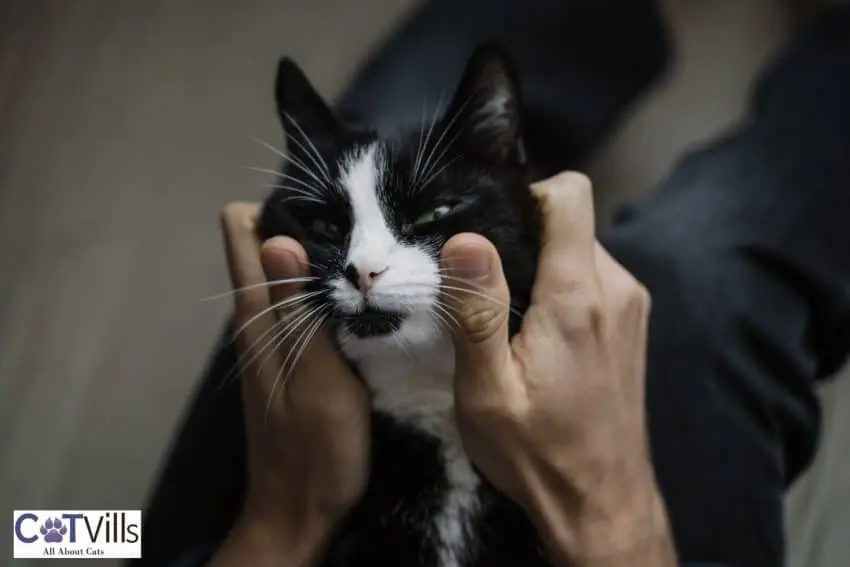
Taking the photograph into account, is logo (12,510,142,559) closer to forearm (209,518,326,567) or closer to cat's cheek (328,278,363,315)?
forearm (209,518,326,567)

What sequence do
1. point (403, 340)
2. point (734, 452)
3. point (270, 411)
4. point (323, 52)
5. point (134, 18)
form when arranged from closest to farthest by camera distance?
1. point (403, 340)
2. point (270, 411)
3. point (734, 452)
4. point (134, 18)
5. point (323, 52)

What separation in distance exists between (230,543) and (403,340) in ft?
0.75

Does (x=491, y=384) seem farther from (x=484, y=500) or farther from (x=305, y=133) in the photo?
(x=305, y=133)

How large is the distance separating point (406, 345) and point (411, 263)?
5 centimetres

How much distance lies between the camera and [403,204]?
1.69 ft

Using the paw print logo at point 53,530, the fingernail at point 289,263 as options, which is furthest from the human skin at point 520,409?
the paw print logo at point 53,530

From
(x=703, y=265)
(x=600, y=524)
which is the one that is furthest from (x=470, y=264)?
(x=703, y=265)

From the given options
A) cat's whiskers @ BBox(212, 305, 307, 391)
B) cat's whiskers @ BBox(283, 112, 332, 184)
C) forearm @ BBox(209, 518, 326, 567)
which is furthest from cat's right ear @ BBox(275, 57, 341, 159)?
forearm @ BBox(209, 518, 326, 567)

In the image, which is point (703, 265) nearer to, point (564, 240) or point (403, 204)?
point (564, 240)

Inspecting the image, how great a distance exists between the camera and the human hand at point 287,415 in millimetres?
550

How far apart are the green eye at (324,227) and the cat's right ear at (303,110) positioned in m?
0.05

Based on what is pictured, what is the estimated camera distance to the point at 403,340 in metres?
0.52

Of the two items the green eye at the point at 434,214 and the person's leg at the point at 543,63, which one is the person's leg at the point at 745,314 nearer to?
the person's leg at the point at 543,63

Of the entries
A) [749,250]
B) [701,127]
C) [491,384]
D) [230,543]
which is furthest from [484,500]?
[701,127]
